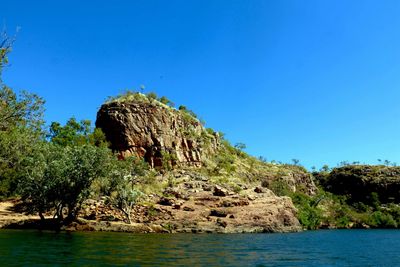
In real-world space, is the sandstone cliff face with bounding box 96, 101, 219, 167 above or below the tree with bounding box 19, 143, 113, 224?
above

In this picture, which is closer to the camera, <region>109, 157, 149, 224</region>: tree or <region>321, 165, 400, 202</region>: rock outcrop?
<region>109, 157, 149, 224</region>: tree

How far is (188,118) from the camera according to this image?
400ft

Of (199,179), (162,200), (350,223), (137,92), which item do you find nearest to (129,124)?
(137,92)

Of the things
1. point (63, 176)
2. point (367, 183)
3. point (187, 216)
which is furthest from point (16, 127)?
point (367, 183)

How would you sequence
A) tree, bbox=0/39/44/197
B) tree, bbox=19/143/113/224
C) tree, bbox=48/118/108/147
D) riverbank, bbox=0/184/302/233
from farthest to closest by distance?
1. tree, bbox=48/118/108/147
2. riverbank, bbox=0/184/302/233
3. tree, bbox=19/143/113/224
4. tree, bbox=0/39/44/197

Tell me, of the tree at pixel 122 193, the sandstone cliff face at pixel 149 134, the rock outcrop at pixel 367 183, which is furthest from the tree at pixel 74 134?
the rock outcrop at pixel 367 183

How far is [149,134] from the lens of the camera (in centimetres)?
10319

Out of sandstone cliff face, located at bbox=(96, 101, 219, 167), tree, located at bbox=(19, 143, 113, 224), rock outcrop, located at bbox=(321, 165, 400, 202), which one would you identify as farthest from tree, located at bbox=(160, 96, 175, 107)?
rock outcrop, located at bbox=(321, 165, 400, 202)

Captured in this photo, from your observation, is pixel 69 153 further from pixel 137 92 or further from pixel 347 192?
pixel 347 192

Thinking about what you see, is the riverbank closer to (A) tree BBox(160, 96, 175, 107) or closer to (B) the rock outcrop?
(A) tree BBox(160, 96, 175, 107)

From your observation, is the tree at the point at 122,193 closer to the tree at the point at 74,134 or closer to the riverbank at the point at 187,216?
the riverbank at the point at 187,216

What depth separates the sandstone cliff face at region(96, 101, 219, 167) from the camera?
101 m

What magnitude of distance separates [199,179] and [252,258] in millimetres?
63281

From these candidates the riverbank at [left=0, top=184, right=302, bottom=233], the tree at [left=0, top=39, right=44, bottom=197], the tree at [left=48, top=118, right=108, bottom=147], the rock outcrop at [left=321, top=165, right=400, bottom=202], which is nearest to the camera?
the tree at [left=0, top=39, right=44, bottom=197]
